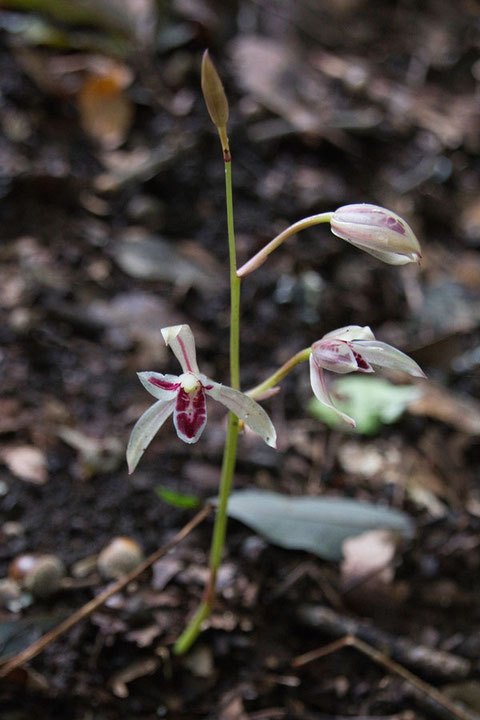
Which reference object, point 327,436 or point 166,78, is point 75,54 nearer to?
point 166,78

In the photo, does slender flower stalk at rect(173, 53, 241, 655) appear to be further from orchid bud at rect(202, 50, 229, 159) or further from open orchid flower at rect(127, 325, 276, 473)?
open orchid flower at rect(127, 325, 276, 473)

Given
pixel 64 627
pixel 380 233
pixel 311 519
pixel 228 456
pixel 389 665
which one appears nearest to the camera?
pixel 380 233

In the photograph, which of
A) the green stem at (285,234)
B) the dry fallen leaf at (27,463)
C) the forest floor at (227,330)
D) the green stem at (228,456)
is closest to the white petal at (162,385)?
the green stem at (228,456)

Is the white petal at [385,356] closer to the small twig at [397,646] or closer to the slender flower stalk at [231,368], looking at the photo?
the slender flower stalk at [231,368]

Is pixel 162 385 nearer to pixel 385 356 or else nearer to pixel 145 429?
pixel 145 429

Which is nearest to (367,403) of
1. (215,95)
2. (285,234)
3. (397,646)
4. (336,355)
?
(397,646)

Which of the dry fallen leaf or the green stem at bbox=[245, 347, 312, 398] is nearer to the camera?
the green stem at bbox=[245, 347, 312, 398]

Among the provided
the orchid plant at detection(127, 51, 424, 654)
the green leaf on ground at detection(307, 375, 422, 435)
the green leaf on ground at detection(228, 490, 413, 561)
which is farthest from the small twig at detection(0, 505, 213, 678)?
the green leaf on ground at detection(307, 375, 422, 435)
